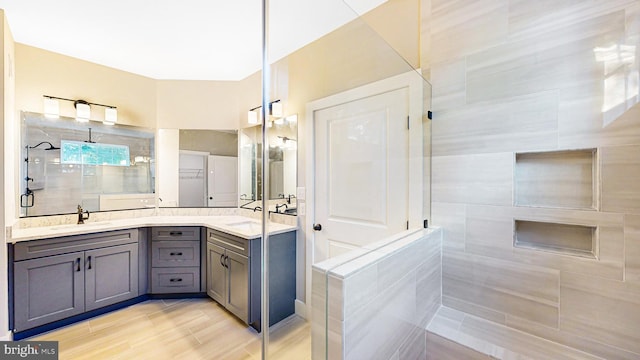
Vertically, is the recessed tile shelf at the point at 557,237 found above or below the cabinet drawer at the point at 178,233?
above

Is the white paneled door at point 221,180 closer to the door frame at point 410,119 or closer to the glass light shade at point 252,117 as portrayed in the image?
the glass light shade at point 252,117

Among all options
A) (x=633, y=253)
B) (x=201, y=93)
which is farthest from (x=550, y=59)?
(x=201, y=93)

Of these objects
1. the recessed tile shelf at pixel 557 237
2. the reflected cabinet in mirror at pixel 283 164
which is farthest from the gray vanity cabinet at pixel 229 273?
the recessed tile shelf at pixel 557 237

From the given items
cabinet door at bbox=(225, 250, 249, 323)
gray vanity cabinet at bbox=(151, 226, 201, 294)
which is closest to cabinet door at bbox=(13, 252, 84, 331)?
gray vanity cabinet at bbox=(151, 226, 201, 294)

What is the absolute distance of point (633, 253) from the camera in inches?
44.0

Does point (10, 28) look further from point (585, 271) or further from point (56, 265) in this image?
point (585, 271)

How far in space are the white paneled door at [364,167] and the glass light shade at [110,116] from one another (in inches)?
104

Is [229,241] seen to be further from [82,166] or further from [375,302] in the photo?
[82,166]

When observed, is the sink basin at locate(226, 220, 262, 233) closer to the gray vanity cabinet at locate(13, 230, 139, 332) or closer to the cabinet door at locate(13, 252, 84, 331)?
the gray vanity cabinet at locate(13, 230, 139, 332)

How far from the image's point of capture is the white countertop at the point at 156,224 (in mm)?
1997

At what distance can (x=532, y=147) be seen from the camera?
1.33 m

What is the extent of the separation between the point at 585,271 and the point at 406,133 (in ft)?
3.76

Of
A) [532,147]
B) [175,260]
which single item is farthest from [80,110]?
[532,147]

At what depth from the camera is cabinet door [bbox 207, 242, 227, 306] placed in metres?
2.39
